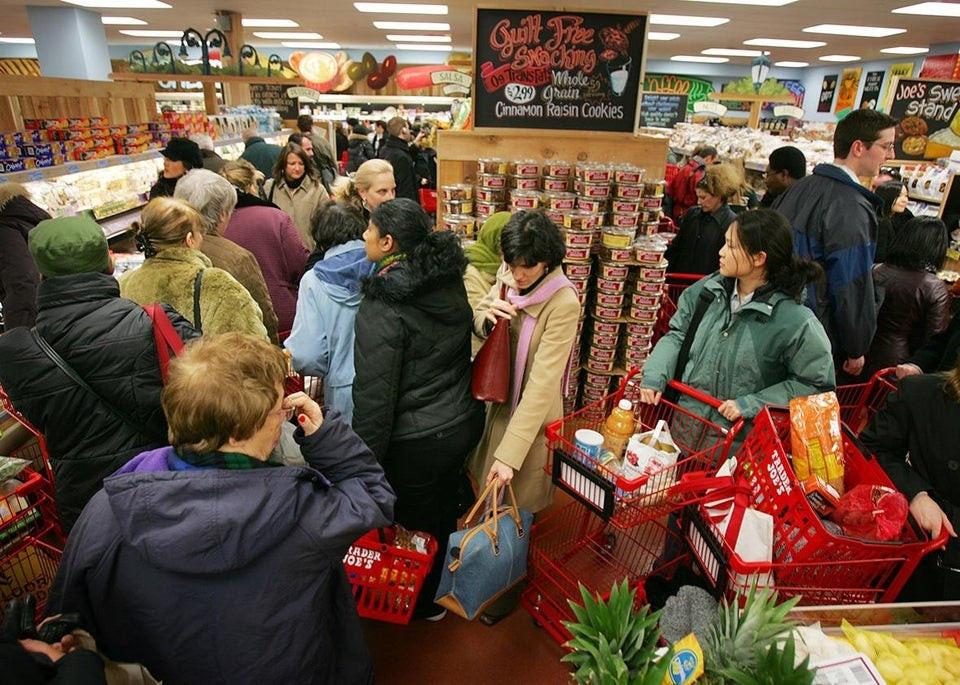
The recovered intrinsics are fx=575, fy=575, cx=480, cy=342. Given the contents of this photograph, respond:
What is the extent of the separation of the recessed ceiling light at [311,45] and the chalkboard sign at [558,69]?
14269 millimetres

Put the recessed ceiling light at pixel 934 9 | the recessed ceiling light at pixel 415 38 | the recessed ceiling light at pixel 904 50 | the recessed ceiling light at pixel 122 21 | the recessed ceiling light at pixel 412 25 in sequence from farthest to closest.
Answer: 1. the recessed ceiling light at pixel 415 38
2. the recessed ceiling light at pixel 904 50
3. the recessed ceiling light at pixel 412 25
4. the recessed ceiling light at pixel 122 21
5. the recessed ceiling light at pixel 934 9

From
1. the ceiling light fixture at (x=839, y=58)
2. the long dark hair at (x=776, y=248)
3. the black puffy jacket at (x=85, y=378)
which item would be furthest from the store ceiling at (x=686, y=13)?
the black puffy jacket at (x=85, y=378)

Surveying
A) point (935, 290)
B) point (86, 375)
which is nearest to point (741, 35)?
point (935, 290)

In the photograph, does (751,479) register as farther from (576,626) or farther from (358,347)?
(358,347)

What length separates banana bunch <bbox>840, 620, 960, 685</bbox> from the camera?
4.36 feet

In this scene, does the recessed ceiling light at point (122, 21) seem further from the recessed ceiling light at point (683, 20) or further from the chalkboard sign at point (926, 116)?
the chalkboard sign at point (926, 116)

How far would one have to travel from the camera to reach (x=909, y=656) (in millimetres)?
1386

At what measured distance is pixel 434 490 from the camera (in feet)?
7.85

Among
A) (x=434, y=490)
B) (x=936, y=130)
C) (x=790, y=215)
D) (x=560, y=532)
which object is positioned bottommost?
(x=560, y=532)

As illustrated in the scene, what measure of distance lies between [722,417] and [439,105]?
15.7 meters

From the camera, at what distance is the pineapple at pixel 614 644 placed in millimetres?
1227

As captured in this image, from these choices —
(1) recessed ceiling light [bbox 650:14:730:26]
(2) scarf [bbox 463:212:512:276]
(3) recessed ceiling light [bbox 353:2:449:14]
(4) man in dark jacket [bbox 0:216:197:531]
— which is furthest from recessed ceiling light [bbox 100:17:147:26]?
(4) man in dark jacket [bbox 0:216:197:531]

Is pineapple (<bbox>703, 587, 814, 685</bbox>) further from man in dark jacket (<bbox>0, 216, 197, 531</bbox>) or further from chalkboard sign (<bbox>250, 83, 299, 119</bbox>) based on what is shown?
chalkboard sign (<bbox>250, 83, 299, 119</bbox>)

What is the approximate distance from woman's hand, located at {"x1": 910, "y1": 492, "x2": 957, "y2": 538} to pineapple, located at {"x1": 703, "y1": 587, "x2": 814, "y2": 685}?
0.71 metres
